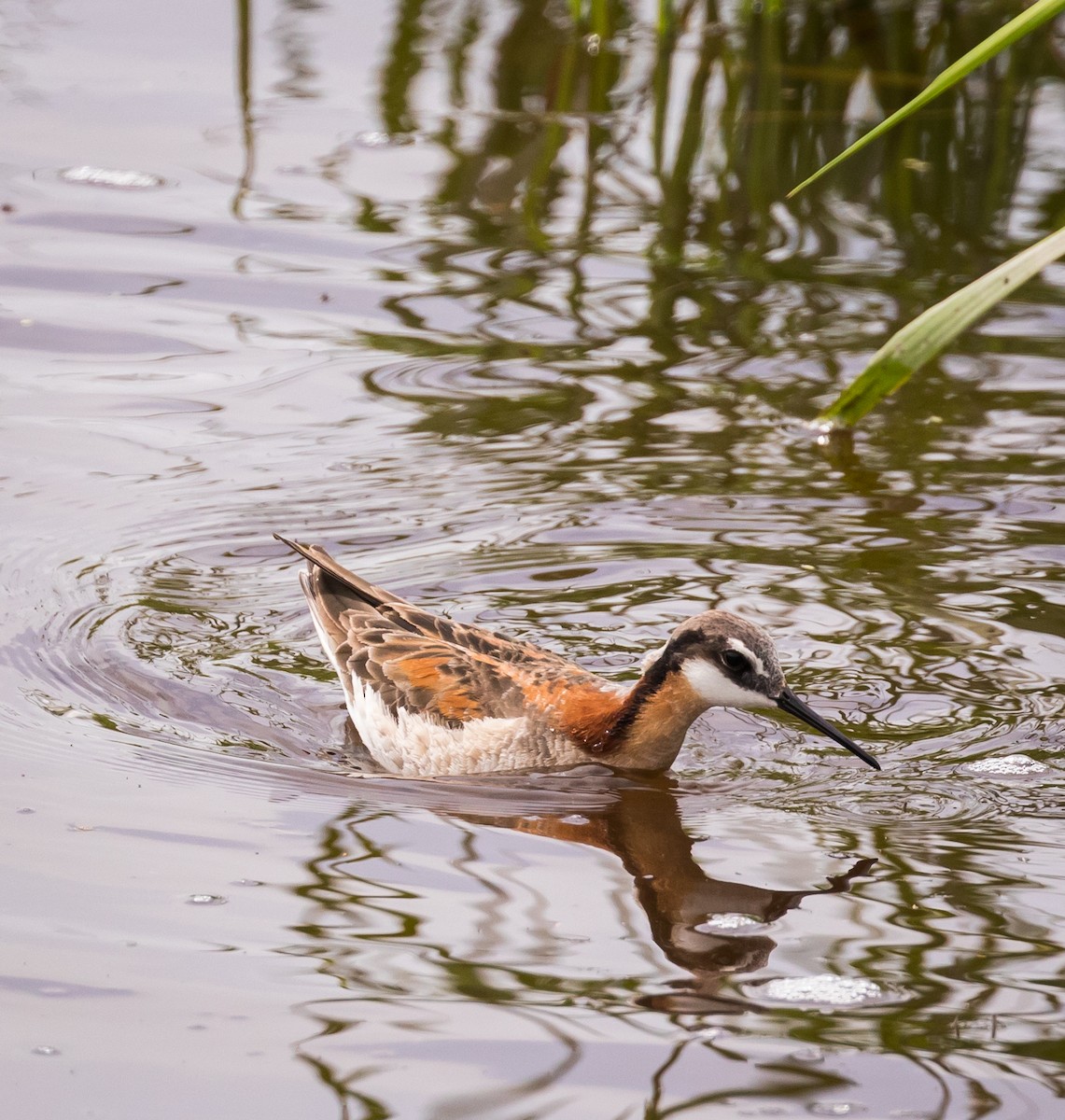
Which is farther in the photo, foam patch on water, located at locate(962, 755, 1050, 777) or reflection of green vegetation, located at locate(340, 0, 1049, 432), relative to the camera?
reflection of green vegetation, located at locate(340, 0, 1049, 432)

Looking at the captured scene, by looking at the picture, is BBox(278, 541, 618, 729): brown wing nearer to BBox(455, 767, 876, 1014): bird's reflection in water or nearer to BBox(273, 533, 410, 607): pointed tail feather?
BBox(273, 533, 410, 607): pointed tail feather

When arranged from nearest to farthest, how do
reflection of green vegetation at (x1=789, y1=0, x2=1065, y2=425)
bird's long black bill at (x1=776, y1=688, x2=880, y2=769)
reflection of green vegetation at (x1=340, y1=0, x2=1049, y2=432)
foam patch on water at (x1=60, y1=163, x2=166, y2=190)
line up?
reflection of green vegetation at (x1=789, y1=0, x2=1065, y2=425)
bird's long black bill at (x1=776, y1=688, x2=880, y2=769)
reflection of green vegetation at (x1=340, y1=0, x2=1049, y2=432)
foam patch on water at (x1=60, y1=163, x2=166, y2=190)

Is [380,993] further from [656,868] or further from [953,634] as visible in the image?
[953,634]

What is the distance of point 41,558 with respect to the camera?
8.09 m

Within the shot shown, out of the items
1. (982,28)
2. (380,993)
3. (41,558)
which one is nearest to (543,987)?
(380,993)

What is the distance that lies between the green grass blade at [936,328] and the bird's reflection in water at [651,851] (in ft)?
6.97

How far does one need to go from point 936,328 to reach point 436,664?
8.00ft

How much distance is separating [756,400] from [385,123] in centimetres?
494

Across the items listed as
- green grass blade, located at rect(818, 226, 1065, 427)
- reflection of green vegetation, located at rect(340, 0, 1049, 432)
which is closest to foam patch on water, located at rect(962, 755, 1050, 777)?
green grass blade, located at rect(818, 226, 1065, 427)

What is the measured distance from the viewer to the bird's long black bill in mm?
6559

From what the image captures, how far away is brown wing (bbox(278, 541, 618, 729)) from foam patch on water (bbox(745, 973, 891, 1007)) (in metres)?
1.91

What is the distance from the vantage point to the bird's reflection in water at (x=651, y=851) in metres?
5.44

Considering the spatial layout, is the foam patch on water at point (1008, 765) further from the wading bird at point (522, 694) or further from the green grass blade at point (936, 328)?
the green grass blade at point (936, 328)

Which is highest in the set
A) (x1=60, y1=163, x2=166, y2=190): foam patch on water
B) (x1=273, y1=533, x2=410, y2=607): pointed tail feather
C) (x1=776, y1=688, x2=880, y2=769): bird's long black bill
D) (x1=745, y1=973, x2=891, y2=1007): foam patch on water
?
(x1=60, y1=163, x2=166, y2=190): foam patch on water
